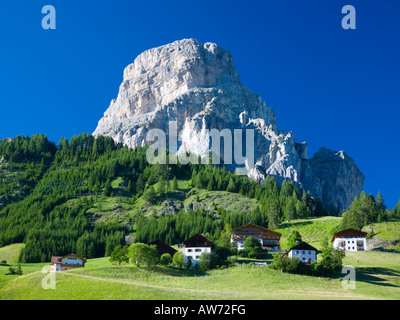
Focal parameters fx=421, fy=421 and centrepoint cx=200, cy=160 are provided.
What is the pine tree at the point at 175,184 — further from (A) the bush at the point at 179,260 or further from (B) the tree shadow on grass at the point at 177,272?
(B) the tree shadow on grass at the point at 177,272

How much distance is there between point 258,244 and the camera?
10400 centimetres

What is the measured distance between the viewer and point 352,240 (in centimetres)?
10706

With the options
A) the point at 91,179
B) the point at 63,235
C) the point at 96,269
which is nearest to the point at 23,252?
the point at 63,235

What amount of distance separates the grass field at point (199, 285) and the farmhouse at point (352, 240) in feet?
65.7

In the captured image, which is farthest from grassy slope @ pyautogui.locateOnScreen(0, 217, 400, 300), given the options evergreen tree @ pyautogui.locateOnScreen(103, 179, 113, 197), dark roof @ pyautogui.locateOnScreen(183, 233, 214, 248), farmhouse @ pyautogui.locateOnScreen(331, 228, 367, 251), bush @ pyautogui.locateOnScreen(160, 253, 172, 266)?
evergreen tree @ pyautogui.locateOnScreen(103, 179, 113, 197)

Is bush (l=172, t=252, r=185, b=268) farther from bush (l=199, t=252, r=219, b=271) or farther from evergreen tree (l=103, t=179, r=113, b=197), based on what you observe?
evergreen tree (l=103, t=179, r=113, b=197)

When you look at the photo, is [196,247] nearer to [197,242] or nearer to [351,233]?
[197,242]

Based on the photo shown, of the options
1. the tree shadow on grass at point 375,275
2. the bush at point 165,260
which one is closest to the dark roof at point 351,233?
the tree shadow on grass at point 375,275

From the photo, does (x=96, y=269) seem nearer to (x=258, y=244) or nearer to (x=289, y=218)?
(x=258, y=244)

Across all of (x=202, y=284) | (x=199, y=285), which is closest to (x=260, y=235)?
(x=202, y=284)

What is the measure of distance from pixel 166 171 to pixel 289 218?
232 ft

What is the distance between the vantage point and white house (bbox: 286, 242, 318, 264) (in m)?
89.4

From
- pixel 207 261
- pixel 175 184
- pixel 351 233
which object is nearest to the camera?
pixel 207 261

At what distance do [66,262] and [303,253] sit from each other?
53411 millimetres
